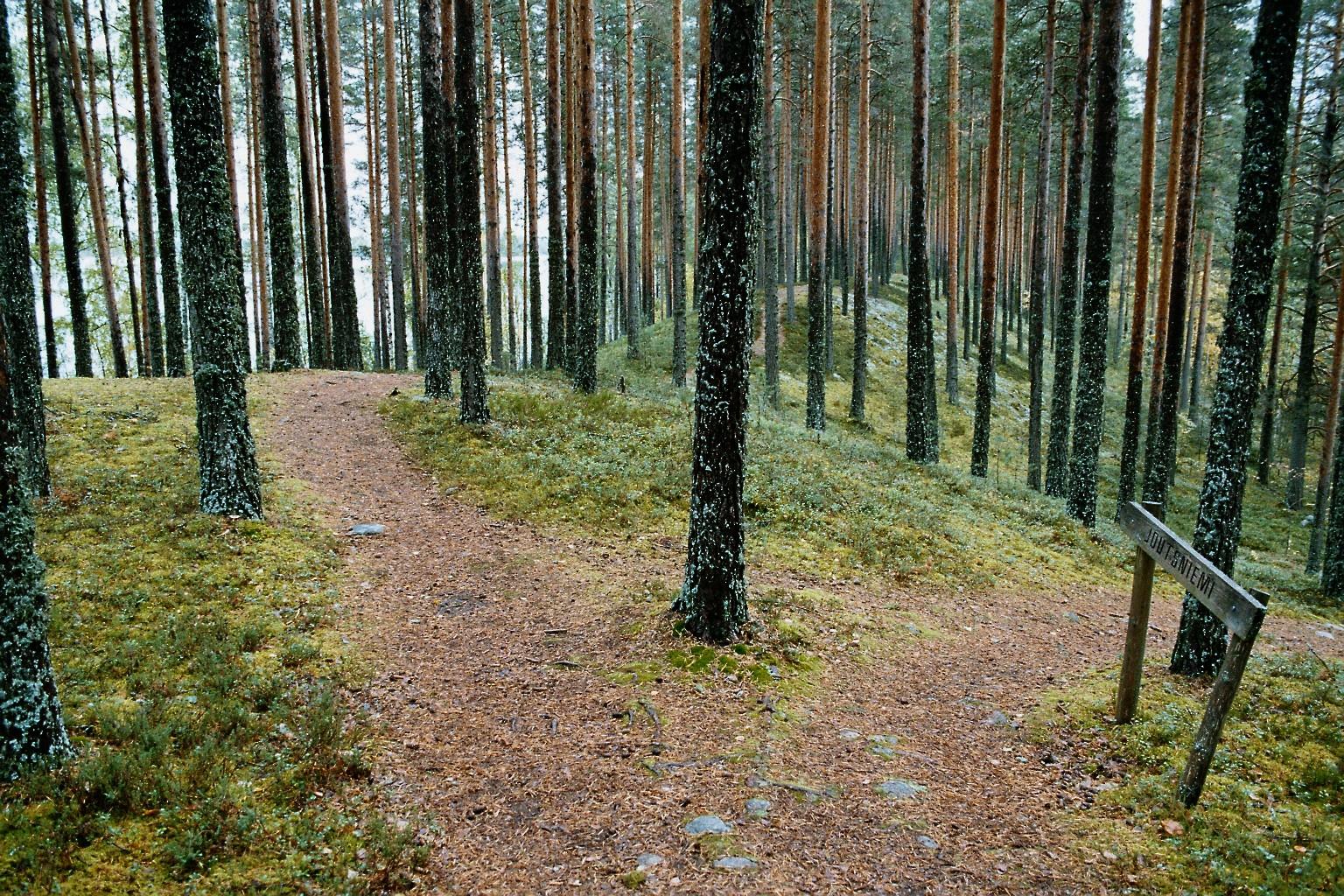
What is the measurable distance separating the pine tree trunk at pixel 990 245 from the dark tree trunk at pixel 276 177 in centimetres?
1662

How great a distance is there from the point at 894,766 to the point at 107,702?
5.72 m

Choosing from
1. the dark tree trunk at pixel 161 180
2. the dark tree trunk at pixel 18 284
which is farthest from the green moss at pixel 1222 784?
the dark tree trunk at pixel 161 180

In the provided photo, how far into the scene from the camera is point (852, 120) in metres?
41.8

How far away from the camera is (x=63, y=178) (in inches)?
663

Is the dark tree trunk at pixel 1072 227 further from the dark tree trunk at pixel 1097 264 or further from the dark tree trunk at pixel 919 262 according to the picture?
the dark tree trunk at pixel 919 262

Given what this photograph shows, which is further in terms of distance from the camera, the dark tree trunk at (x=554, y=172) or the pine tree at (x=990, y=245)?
the dark tree trunk at (x=554, y=172)

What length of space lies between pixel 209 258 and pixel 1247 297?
35.5 feet

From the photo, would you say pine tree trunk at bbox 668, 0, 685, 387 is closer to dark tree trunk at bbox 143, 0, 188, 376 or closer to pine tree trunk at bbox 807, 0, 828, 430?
pine tree trunk at bbox 807, 0, 828, 430

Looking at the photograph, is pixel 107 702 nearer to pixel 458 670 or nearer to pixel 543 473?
pixel 458 670

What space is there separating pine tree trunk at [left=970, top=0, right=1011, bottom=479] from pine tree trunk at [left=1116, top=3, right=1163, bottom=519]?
6.00 ft

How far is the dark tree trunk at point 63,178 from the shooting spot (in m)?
15.3

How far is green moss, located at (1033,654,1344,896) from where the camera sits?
4191mm

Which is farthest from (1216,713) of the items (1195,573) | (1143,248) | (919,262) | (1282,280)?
(1282,280)

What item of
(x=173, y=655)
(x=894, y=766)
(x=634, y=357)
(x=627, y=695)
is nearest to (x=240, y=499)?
(x=173, y=655)
